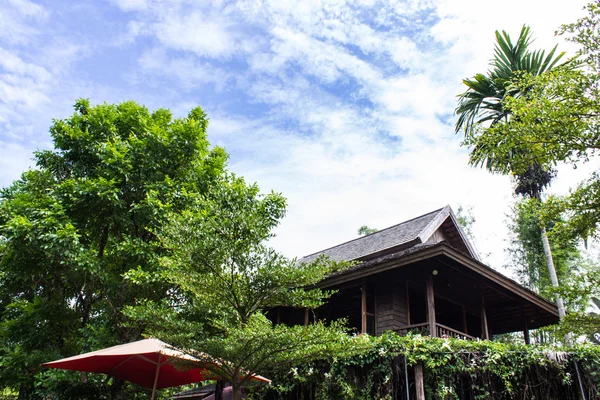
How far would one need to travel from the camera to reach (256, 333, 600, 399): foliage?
7250mm

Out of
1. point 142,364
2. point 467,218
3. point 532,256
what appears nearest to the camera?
point 142,364

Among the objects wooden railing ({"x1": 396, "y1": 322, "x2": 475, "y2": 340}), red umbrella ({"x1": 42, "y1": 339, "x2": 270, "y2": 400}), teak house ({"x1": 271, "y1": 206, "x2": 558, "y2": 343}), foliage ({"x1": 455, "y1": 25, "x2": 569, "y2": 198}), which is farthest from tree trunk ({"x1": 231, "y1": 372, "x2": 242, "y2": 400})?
foliage ({"x1": 455, "y1": 25, "x2": 569, "y2": 198})

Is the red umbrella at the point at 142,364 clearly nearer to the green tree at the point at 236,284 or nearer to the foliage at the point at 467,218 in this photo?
the green tree at the point at 236,284

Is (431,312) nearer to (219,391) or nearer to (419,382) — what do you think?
(419,382)

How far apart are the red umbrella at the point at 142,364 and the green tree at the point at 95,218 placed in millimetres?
1952

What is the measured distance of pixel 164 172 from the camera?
10.5 m

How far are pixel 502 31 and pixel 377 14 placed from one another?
34.3 ft

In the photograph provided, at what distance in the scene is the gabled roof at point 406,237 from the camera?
41.7 ft

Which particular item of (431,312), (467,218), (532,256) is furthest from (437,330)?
(467,218)

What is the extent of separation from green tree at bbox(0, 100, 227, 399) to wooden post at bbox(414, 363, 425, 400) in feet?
19.5

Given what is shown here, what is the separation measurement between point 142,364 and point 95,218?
15.5 ft

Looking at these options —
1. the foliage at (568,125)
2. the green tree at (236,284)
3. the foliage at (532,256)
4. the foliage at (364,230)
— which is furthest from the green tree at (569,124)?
the foliage at (364,230)

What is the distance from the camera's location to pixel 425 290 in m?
11.3

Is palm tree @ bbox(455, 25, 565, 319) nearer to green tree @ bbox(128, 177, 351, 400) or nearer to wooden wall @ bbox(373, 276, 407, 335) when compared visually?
wooden wall @ bbox(373, 276, 407, 335)
